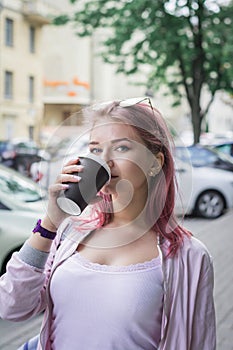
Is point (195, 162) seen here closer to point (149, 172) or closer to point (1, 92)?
point (149, 172)

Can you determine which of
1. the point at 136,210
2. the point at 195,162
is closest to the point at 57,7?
the point at 195,162

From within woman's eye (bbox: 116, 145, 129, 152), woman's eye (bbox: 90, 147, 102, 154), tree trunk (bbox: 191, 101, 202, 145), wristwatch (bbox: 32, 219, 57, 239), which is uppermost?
woman's eye (bbox: 116, 145, 129, 152)

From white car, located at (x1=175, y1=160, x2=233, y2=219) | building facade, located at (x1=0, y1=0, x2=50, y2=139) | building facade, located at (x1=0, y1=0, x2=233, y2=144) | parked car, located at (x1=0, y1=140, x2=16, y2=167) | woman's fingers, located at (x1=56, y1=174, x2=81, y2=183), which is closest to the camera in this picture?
woman's fingers, located at (x1=56, y1=174, x2=81, y2=183)

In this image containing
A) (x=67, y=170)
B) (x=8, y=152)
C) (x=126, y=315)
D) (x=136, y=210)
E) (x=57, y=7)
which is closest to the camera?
(x=67, y=170)

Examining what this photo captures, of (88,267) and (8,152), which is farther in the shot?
(8,152)

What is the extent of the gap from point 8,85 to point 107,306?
119 feet

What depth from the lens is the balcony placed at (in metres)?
36.6

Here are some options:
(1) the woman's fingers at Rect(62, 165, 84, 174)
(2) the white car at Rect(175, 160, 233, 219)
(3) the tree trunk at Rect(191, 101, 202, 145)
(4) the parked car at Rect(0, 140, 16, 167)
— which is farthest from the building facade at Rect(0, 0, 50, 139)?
(1) the woman's fingers at Rect(62, 165, 84, 174)

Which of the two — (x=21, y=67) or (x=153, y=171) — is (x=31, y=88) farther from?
(x=153, y=171)

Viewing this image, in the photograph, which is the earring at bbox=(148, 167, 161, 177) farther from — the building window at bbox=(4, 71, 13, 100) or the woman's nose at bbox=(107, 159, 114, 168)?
the building window at bbox=(4, 71, 13, 100)

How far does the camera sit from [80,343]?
1.66 metres

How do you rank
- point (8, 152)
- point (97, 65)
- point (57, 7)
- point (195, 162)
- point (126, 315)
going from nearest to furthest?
point (126, 315) → point (195, 162) → point (8, 152) → point (57, 7) → point (97, 65)

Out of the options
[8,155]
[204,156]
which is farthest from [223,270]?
[8,155]

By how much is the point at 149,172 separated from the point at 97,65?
50772mm
